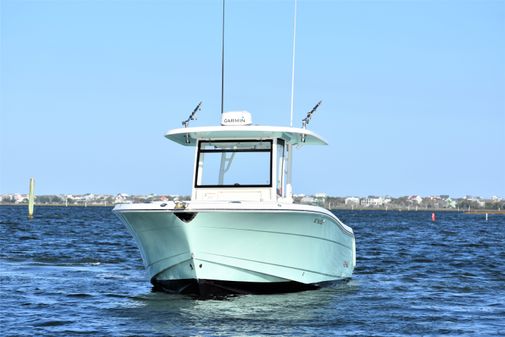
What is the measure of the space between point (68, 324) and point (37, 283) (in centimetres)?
563

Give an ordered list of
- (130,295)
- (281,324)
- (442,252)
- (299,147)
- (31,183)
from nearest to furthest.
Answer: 1. (281,324)
2. (130,295)
3. (299,147)
4. (442,252)
5. (31,183)

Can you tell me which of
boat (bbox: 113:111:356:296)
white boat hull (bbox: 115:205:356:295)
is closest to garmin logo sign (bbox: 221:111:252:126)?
boat (bbox: 113:111:356:296)

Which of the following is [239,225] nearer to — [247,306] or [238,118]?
[247,306]

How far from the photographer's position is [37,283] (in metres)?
18.7

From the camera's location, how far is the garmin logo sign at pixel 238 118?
1645 centimetres


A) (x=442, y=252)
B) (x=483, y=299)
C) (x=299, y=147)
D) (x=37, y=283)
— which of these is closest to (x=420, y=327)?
(x=483, y=299)

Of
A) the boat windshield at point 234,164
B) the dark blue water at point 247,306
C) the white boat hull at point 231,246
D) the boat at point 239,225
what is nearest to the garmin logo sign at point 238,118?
the boat at point 239,225

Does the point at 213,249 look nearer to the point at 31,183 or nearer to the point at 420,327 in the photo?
the point at 420,327

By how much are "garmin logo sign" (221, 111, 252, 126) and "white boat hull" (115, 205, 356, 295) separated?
7.79ft

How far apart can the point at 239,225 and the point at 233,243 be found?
1.23 feet

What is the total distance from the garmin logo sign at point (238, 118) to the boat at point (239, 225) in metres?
0.02

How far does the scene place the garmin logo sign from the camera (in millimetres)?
16453

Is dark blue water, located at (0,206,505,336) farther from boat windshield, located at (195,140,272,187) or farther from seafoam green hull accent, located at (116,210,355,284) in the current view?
boat windshield, located at (195,140,272,187)

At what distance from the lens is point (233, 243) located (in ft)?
48.7
